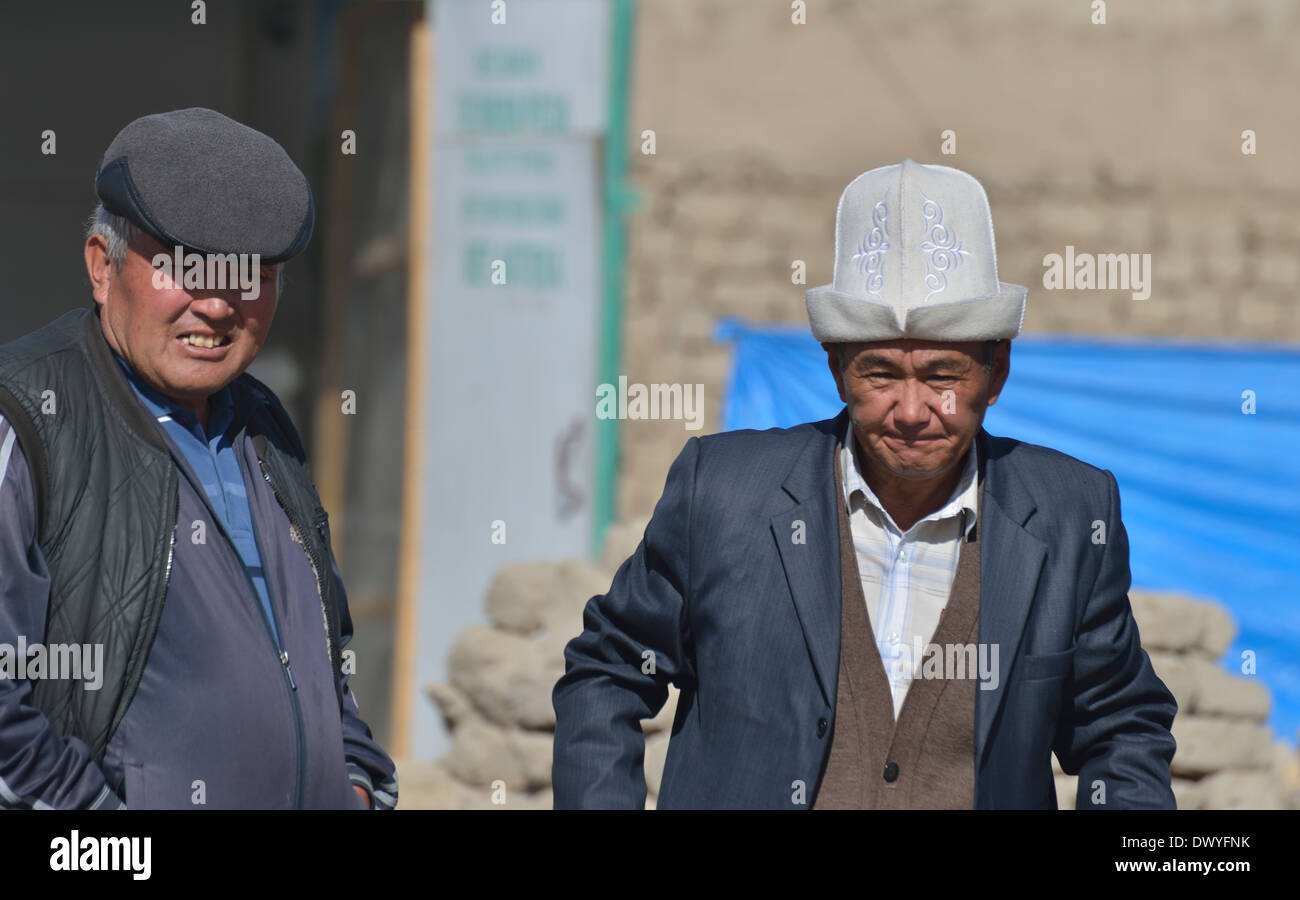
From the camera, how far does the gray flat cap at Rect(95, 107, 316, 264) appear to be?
Answer: 7.23 feet

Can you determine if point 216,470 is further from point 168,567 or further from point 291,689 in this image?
point 291,689

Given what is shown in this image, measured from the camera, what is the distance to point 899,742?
91.0 inches

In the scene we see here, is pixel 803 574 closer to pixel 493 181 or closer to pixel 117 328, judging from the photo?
pixel 117 328

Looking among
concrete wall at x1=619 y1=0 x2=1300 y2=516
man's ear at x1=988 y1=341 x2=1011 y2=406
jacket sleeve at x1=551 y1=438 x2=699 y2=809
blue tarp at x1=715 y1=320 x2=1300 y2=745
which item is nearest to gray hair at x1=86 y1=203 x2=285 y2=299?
jacket sleeve at x1=551 y1=438 x2=699 y2=809

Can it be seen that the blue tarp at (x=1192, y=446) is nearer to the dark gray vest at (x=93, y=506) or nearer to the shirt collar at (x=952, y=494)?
the shirt collar at (x=952, y=494)

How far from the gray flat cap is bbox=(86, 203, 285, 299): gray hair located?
0.02m

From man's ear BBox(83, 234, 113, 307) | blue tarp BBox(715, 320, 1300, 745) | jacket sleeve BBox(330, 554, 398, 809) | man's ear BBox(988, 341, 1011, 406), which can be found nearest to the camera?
man's ear BBox(83, 234, 113, 307)

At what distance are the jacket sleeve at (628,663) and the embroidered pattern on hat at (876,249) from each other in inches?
15.3

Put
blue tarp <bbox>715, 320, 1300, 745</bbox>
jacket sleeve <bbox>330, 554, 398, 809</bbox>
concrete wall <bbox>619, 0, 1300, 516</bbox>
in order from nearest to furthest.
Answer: jacket sleeve <bbox>330, 554, 398, 809</bbox> → blue tarp <bbox>715, 320, 1300, 745</bbox> → concrete wall <bbox>619, 0, 1300, 516</bbox>

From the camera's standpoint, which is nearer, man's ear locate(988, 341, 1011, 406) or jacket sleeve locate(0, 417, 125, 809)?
jacket sleeve locate(0, 417, 125, 809)

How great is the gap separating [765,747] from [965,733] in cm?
29

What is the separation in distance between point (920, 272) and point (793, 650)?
58cm

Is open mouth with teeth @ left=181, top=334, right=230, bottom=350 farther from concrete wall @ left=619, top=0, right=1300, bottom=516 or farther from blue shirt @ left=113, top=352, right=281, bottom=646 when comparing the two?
concrete wall @ left=619, top=0, right=1300, bottom=516

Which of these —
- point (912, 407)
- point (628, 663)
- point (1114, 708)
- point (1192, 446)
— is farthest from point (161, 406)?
point (1192, 446)
